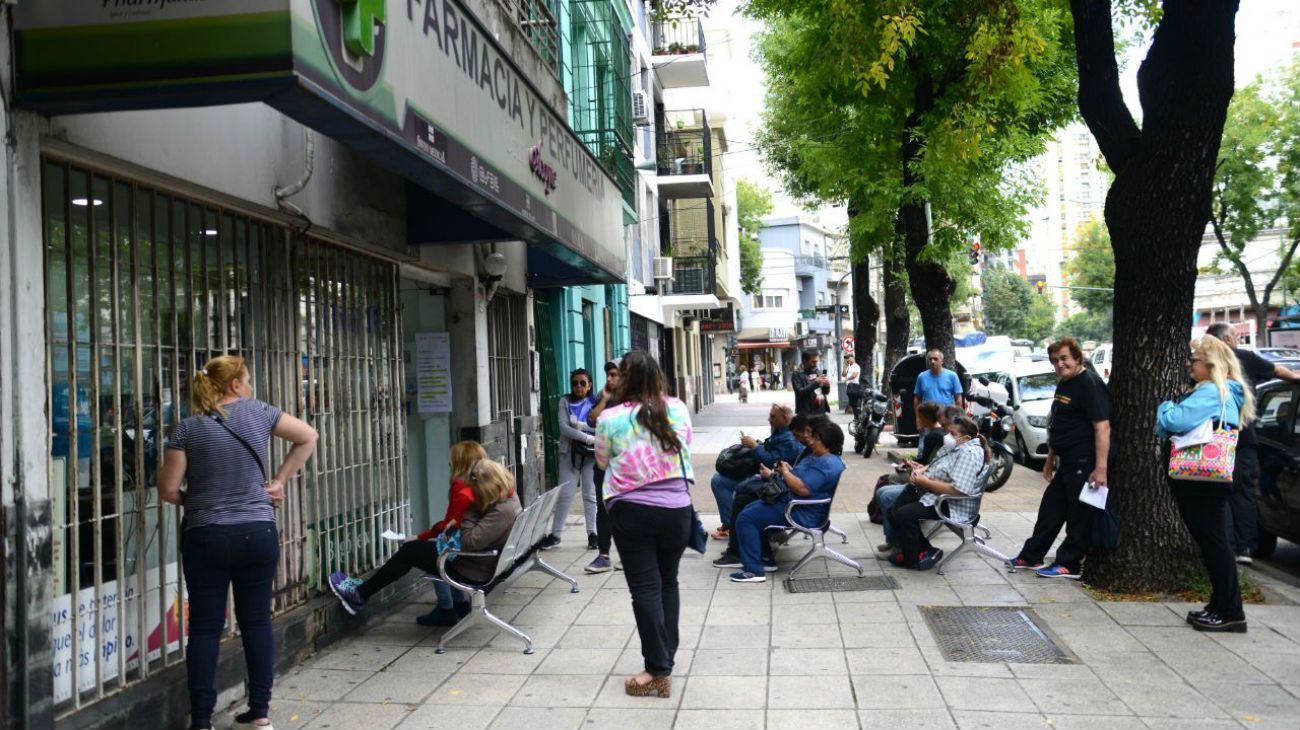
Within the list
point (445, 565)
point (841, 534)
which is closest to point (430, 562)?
point (445, 565)

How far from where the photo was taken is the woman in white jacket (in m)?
9.16

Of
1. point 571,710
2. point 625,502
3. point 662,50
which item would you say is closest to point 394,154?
point 625,502

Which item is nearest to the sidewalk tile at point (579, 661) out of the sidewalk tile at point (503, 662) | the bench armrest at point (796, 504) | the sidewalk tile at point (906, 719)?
the sidewalk tile at point (503, 662)

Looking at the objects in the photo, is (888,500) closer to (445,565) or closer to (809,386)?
(445,565)

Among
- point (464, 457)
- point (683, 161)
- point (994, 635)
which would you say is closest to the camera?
point (994, 635)

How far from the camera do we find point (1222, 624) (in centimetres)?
612

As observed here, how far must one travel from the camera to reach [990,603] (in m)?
7.07

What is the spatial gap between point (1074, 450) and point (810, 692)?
3368mm

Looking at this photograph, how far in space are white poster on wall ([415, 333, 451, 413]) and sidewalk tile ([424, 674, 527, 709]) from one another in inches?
166

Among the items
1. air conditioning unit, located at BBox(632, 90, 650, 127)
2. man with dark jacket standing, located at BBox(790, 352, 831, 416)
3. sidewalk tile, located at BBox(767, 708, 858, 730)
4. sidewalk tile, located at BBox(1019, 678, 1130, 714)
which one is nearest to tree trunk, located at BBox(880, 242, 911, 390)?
air conditioning unit, located at BBox(632, 90, 650, 127)

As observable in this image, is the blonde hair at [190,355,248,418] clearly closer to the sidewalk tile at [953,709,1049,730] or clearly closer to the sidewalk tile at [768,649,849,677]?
the sidewalk tile at [768,649,849,677]

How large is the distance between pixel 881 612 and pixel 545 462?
753 cm

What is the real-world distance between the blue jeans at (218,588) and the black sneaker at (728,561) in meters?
4.56

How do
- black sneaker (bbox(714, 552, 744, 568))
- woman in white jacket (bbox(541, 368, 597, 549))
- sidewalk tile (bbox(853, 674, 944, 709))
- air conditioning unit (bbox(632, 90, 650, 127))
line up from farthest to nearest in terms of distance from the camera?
air conditioning unit (bbox(632, 90, 650, 127)) < woman in white jacket (bbox(541, 368, 597, 549)) < black sneaker (bbox(714, 552, 744, 568)) < sidewalk tile (bbox(853, 674, 944, 709))
